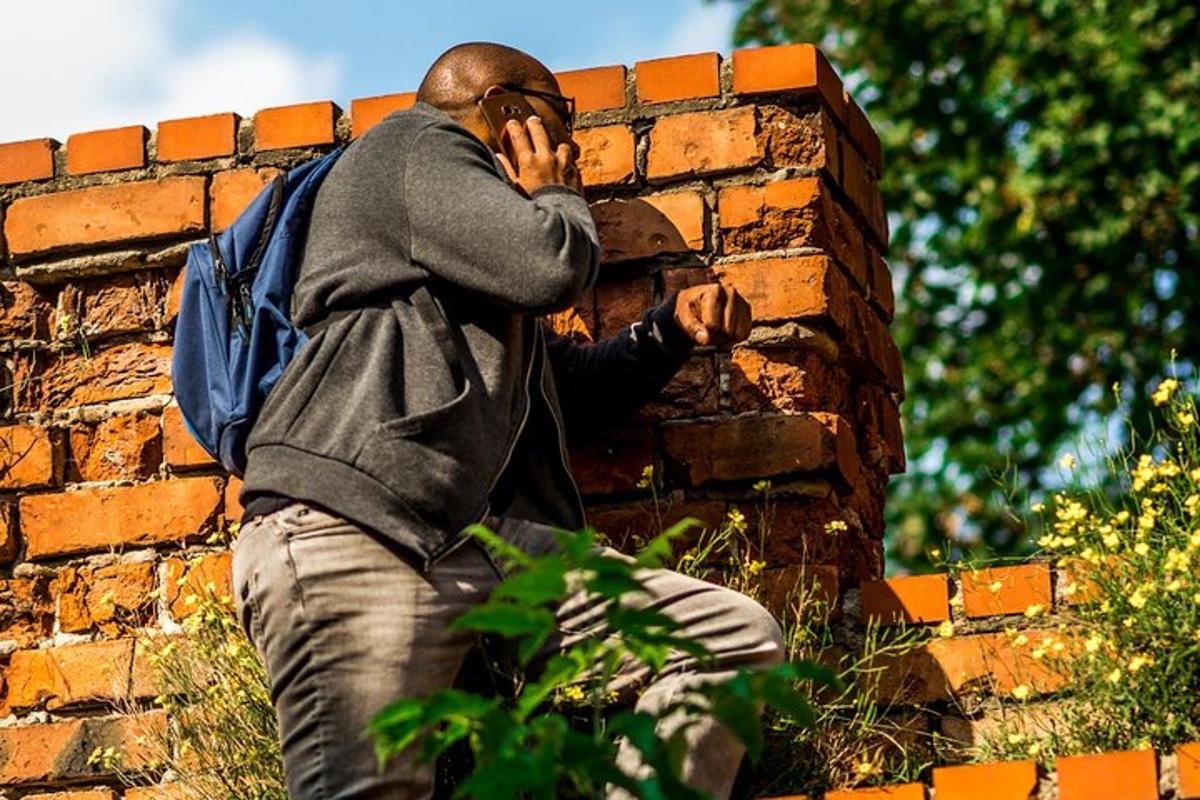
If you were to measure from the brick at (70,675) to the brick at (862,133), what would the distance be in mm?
1777

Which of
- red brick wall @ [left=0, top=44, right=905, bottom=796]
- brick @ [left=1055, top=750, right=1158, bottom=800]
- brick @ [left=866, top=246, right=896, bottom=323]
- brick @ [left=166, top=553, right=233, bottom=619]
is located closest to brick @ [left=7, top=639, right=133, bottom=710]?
red brick wall @ [left=0, top=44, right=905, bottom=796]

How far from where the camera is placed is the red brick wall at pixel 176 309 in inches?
185

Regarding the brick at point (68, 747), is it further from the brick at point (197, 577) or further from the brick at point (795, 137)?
the brick at point (795, 137)

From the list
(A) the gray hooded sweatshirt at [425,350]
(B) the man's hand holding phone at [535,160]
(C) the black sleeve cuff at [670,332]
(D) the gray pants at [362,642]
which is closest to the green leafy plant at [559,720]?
(D) the gray pants at [362,642]

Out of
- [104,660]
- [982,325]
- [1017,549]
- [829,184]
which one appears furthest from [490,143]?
[982,325]

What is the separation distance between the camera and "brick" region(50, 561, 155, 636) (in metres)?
4.79

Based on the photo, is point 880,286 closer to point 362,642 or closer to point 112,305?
point 112,305

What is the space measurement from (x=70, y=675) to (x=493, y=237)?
145cm

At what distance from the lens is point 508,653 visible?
13.4ft

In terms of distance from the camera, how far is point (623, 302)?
15.7 feet

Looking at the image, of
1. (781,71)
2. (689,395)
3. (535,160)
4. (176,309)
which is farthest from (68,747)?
(781,71)

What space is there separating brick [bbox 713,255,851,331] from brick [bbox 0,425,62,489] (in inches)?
53.7

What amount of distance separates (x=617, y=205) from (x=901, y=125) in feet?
25.5

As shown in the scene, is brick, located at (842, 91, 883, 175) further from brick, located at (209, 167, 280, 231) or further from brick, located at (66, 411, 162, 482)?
brick, located at (66, 411, 162, 482)
